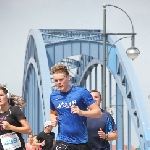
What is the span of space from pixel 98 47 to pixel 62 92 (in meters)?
26.9

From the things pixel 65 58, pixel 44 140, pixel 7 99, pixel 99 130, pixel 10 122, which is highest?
pixel 65 58

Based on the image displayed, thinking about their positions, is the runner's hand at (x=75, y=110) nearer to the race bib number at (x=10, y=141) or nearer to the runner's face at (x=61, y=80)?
the runner's face at (x=61, y=80)

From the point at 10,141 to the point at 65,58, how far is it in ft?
90.8

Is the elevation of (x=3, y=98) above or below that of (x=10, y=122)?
above

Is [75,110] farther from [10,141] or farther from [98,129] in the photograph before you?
[98,129]

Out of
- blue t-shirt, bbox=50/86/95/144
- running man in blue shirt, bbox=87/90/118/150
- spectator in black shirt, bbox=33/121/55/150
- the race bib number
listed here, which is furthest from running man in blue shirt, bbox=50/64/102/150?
spectator in black shirt, bbox=33/121/55/150

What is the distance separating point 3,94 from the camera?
28.7ft

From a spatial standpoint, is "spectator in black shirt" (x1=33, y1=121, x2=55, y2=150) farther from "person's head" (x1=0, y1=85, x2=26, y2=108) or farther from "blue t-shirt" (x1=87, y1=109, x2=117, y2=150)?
"person's head" (x1=0, y1=85, x2=26, y2=108)

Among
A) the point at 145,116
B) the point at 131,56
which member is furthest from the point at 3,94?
the point at 145,116

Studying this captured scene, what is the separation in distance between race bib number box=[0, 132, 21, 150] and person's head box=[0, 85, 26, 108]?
0.37 meters

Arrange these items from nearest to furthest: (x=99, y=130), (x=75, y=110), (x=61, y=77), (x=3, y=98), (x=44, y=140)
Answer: (x=75, y=110) → (x=61, y=77) → (x=3, y=98) → (x=99, y=130) → (x=44, y=140)

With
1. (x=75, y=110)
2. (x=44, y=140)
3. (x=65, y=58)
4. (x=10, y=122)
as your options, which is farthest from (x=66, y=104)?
(x=65, y=58)

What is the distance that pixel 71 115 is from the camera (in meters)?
8.38

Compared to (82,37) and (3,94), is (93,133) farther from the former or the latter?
(82,37)
